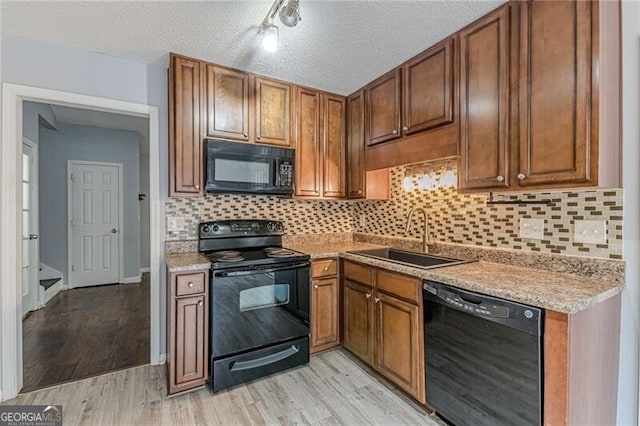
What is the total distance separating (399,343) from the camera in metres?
2.01

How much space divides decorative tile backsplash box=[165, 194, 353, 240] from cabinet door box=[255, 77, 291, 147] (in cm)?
58

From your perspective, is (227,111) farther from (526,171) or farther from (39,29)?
(526,171)

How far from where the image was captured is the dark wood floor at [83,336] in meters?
2.36

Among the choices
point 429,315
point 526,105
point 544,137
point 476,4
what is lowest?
point 429,315

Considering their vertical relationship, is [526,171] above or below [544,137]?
below

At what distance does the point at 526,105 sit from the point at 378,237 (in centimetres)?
175

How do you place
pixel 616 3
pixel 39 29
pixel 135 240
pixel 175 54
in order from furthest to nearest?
pixel 135 240, pixel 175 54, pixel 39 29, pixel 616 3

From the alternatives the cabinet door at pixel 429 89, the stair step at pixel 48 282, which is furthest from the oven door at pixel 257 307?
the stair step at pixel 48 282

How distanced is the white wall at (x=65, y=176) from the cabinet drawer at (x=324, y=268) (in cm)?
418

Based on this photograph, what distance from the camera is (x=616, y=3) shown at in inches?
56.8

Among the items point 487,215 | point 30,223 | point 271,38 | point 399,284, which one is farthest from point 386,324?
point 30,223

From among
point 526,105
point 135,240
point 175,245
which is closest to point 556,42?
point 526,105

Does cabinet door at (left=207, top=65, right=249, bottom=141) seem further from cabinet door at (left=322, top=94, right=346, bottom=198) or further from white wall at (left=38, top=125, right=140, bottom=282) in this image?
white wall at (left=38, top=125, right=140, bottom=282)

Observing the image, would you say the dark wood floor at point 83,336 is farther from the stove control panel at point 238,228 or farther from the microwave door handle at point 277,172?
the microwave door handle at point 277,172
